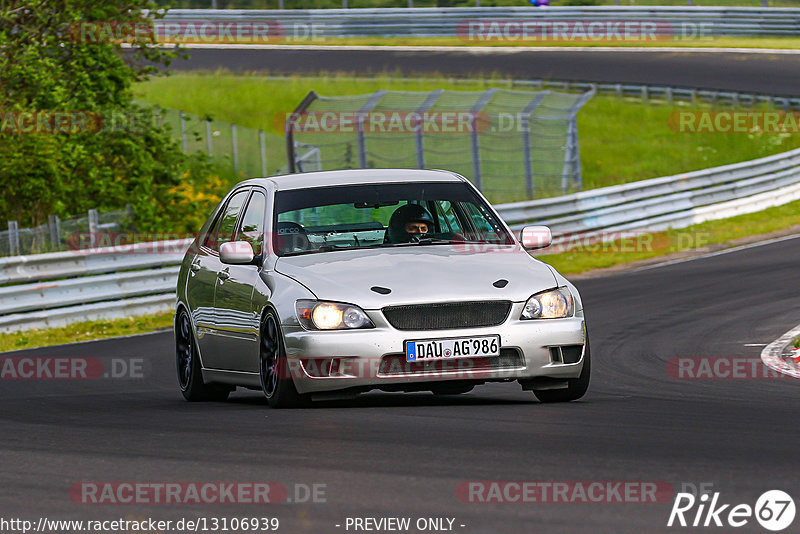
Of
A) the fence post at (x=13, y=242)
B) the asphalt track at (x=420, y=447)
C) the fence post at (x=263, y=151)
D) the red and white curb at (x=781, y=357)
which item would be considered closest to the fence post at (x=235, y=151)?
the fence post at (x=263, y=151)

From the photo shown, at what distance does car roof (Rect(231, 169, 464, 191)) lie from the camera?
9.56 m

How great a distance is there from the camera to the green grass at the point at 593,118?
33844mm

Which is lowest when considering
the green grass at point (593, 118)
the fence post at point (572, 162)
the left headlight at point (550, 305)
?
the green grass at point (593, 118)

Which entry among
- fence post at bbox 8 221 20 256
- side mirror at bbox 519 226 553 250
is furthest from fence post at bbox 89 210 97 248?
side mirror at bbox 519 226 553 250

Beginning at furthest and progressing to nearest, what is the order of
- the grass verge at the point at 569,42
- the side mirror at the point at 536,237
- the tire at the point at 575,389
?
the grass verge at the point at 569,42 → the side mirror at the point at 536,237 → the tire at the point at 575,389

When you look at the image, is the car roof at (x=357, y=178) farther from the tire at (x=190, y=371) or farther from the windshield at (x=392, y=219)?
the tire at (x=190, y=371)

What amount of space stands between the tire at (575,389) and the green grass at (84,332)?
9.20m

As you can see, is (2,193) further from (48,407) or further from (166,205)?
(48,407)

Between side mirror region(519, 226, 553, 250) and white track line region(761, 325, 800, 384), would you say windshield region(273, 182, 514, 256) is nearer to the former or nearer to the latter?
side mirror region(519, 226, 553, 250)

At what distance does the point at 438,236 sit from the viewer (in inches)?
368

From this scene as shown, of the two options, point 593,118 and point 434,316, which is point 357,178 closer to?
point 434,316

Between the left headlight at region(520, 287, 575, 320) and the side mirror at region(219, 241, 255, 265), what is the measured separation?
6.22 ft

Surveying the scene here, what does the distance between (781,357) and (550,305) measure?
3.82 metres

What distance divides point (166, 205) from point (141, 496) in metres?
20.7
